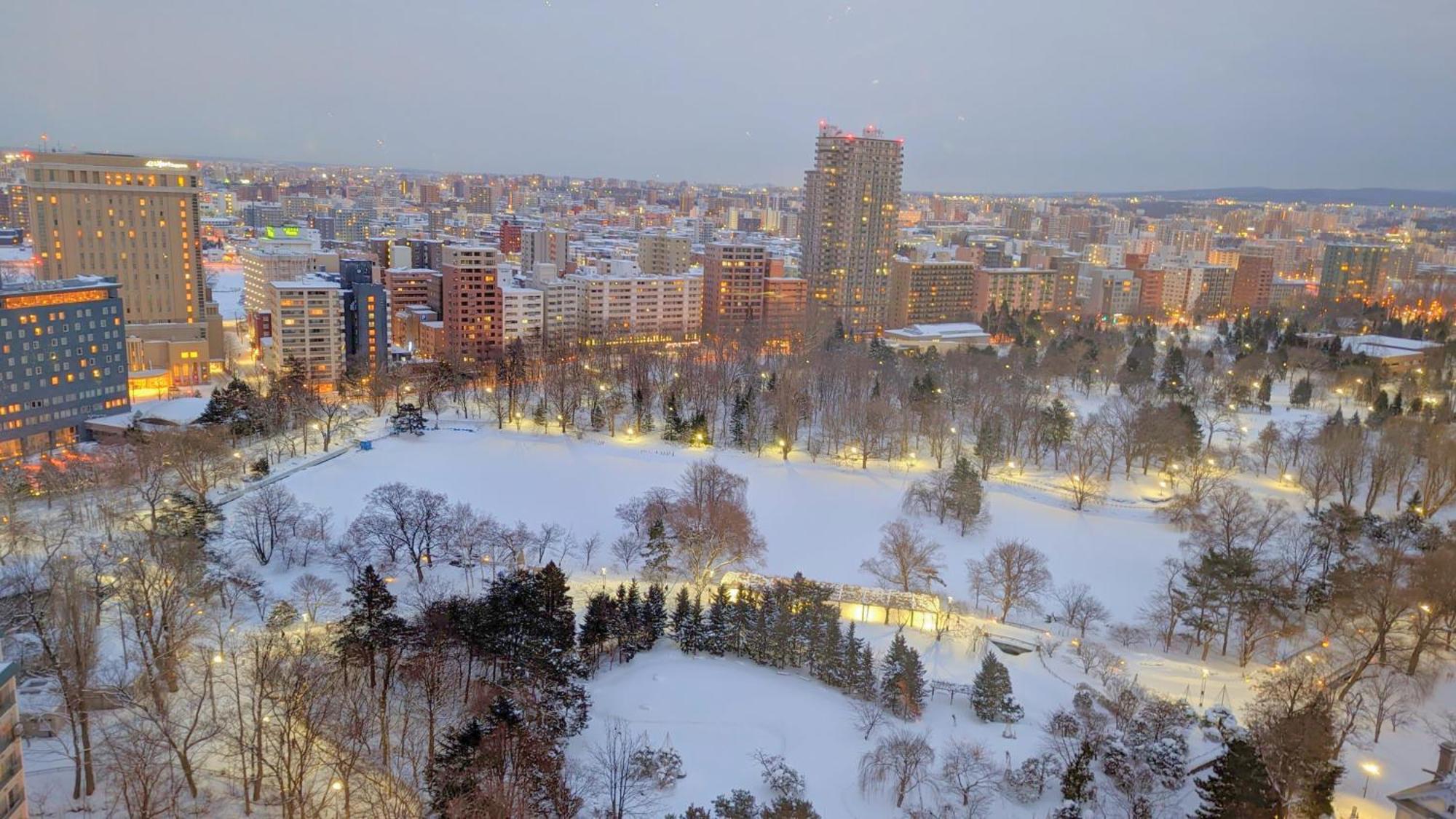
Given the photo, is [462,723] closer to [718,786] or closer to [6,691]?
[718,786]

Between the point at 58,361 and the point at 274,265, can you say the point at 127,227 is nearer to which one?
the point at 274,265

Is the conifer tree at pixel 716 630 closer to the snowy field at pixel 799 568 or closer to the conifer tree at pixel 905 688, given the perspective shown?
the snowy field at pixel 799 568

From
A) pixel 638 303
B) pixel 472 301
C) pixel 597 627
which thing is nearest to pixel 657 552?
pixel 597 627

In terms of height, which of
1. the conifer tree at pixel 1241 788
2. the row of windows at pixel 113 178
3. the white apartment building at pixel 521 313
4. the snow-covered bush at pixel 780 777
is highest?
the row of windows at pixel 113 178

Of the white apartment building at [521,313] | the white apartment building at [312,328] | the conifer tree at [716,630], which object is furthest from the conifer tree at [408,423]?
the conifer tree at [716,630]

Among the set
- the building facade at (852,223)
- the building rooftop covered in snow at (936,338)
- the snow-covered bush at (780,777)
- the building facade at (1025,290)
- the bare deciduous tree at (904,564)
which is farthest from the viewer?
the building facade at (1025,290)

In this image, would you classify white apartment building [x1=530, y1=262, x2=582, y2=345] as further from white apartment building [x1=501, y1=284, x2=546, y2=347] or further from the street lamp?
the street lamp

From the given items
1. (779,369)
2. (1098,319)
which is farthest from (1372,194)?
(779,369)

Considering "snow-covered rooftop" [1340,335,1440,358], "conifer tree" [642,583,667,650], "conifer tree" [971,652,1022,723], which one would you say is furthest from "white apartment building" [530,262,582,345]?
"snow-covered rooftop" [1340,335,1440,358]

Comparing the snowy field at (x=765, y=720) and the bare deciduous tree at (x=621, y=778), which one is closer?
the bare deciduous tree at (x=621, y=778)
